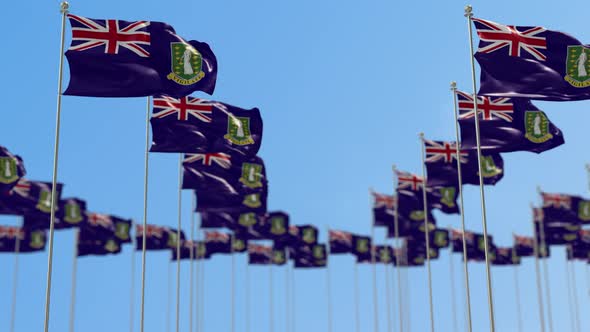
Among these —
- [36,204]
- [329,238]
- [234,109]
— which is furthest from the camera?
[329,238]

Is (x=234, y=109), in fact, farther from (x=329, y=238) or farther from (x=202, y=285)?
(x=329, y=238)

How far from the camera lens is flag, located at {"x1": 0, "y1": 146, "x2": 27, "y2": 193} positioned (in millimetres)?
38469

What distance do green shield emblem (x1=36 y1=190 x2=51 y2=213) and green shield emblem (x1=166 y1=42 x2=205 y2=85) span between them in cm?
2303

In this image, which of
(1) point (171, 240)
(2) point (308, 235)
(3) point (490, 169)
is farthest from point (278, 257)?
(3) point (490, 169)

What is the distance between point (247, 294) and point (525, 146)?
147 ft

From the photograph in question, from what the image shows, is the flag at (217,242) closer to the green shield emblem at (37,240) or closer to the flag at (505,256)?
the green shield emblem at (37,240)

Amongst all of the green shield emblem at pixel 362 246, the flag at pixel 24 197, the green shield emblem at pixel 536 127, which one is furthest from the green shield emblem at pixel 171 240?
the green shield emblem at pixel 536 127

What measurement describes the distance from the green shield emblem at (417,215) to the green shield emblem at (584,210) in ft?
29.3

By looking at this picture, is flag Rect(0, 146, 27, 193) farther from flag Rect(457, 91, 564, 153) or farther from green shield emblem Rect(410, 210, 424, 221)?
green shield emblem Rect(410, 210, 424, 221)

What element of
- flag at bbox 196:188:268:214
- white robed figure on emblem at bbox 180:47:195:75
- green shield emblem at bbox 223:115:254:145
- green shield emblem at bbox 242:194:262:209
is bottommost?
flag at bbox 196:188:268:214

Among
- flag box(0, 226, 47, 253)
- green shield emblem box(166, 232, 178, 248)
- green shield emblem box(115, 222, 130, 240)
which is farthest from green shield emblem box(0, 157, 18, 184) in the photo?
green shield emblem box(166, 232, 178, 248)

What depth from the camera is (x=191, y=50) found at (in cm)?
2606

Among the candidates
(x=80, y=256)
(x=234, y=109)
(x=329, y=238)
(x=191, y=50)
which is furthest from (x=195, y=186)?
(x=329, y=238)

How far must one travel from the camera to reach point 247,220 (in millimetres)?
55906
